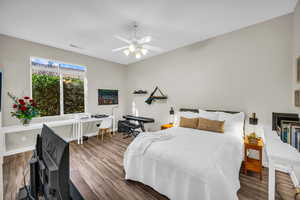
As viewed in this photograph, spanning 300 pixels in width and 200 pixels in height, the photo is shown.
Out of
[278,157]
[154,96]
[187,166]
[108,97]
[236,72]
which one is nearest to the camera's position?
[278,157]

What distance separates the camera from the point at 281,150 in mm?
1396

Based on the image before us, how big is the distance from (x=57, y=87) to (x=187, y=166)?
4.23 meters

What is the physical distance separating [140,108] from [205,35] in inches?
126

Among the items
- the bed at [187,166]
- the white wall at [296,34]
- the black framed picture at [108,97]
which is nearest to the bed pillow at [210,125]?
the bed at [187,166]

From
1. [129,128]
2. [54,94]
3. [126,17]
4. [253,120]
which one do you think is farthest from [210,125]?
[54,94]

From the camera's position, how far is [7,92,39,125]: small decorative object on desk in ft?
9.55

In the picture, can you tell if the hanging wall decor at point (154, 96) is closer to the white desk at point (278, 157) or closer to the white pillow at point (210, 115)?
the white pillow at point (210, 115)

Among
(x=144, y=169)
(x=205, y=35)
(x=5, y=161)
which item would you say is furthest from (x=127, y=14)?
(x=5, y=161)

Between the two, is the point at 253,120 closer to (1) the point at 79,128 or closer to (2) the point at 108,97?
(1) the point at 79,128

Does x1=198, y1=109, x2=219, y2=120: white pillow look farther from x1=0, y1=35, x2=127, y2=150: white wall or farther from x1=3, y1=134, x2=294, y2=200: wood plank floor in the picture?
A: x1=0, y1=35, x2=127, y2=150: white wall

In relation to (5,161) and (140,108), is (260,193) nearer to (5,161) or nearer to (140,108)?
(140,108)

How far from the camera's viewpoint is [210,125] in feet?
8.78

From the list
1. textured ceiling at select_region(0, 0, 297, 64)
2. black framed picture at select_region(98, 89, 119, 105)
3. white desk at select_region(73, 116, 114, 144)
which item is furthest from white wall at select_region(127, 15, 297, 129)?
white desk at select_region(73, 116, 114, 144)

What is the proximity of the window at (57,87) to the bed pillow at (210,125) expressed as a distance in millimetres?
3765
